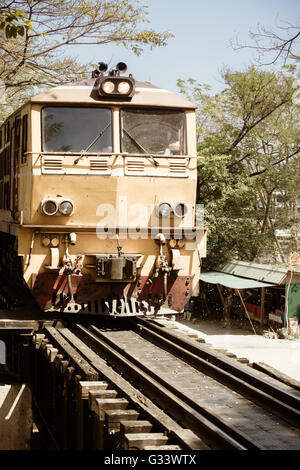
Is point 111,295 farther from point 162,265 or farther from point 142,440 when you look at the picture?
point 142,440

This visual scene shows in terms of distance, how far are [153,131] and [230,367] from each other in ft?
13.7

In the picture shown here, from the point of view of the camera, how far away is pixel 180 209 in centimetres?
957

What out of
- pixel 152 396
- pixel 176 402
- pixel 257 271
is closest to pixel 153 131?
pixel 152 396

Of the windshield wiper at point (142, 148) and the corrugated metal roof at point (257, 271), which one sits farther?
the corrugated metal roof at point (257, 271)

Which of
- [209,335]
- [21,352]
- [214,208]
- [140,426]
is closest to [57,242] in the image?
[21,352]

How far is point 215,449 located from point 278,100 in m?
19.7

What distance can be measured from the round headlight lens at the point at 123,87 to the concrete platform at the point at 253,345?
7.13m

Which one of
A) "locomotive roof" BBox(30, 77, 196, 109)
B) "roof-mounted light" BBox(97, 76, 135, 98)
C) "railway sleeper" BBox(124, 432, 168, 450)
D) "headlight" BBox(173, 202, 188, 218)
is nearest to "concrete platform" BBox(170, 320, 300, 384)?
"headlight" BBox(173, 202, 188, 218)

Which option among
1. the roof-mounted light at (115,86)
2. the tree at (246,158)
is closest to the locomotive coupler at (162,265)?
the roof-mounted light at (115,86)

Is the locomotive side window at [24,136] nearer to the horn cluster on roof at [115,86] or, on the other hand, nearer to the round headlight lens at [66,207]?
the round headlight lens at [66,207]

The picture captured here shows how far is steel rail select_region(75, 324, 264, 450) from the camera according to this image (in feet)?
15.8

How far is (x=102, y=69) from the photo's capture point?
9.54 meters

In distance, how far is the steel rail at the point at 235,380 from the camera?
559 cm
